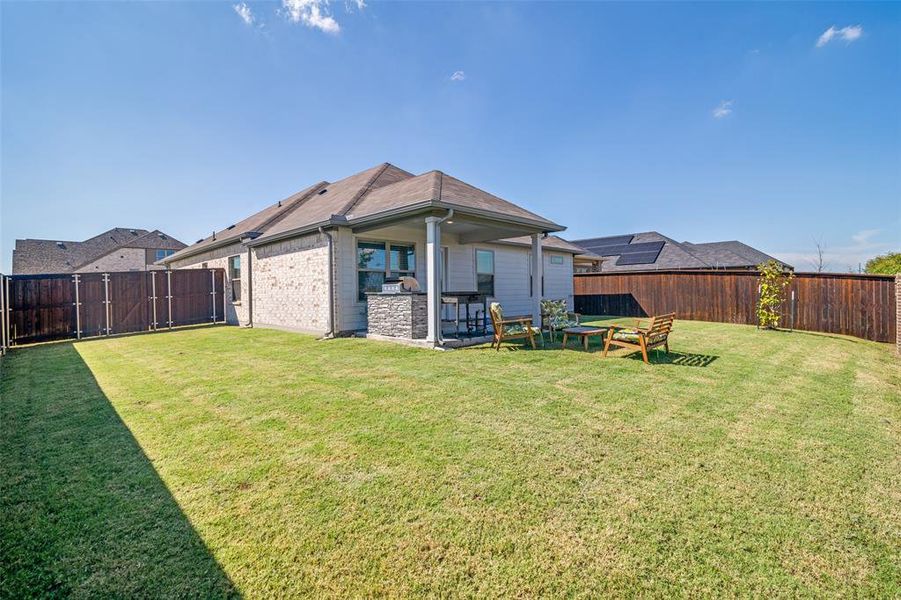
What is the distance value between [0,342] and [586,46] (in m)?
17.1

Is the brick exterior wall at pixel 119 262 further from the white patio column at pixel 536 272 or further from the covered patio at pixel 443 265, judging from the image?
the white patio column at pixel 536 272

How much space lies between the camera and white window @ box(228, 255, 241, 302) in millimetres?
14203

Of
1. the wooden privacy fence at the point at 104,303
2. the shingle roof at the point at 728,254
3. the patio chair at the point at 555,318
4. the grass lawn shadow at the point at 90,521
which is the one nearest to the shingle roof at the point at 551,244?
the patio chair at the point at 555,318

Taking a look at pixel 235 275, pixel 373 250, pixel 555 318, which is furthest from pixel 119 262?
pixel 555 318

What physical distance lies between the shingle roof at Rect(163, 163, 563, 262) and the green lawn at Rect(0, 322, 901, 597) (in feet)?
14.4

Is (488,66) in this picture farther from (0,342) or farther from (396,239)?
(0,342)

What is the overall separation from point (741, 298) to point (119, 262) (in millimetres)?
43440

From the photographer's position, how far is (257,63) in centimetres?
1113

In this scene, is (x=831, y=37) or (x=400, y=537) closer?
(x=400, y=537)

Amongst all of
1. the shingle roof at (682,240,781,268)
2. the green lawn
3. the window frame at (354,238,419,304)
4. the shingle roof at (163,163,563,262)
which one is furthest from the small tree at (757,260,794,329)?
the shingle roof at (682,240,781,268)

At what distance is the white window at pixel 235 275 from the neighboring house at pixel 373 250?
0.04m

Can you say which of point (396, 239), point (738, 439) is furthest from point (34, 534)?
point (396, 239)

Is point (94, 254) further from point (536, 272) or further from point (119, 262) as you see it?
point (536, 272)

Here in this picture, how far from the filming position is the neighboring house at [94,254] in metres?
32.2
